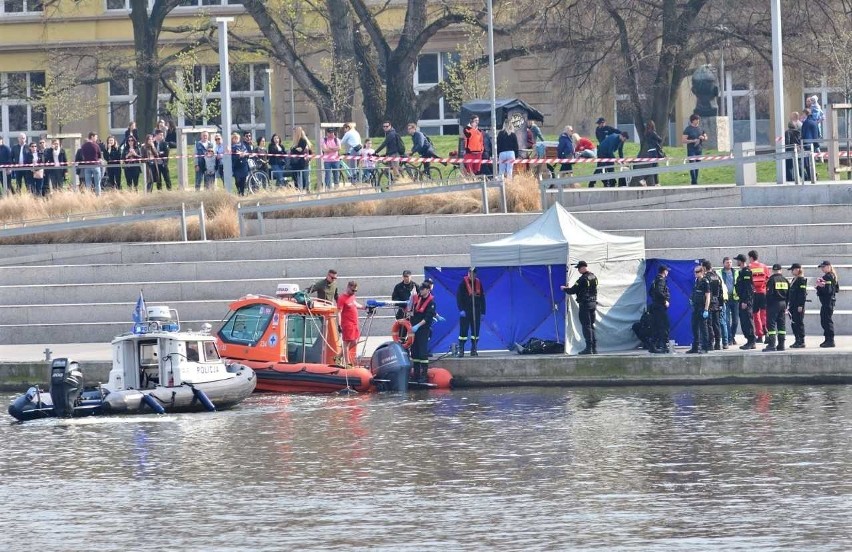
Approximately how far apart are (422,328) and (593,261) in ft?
10.5

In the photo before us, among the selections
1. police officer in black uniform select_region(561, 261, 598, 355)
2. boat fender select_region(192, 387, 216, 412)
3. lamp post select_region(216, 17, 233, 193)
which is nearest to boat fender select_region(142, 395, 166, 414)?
boat fender select_region(192, 387, 216, 412)

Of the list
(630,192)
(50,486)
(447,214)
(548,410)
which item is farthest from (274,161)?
(50,486)

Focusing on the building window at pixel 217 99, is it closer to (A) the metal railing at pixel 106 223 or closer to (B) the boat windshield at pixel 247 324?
(A) the metal railing at pixel 106 223

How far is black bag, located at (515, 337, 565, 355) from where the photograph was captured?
29.3 m

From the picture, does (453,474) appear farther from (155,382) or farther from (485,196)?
(485,196)

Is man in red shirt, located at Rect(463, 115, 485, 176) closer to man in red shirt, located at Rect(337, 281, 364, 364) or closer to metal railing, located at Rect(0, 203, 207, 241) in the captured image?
metal railing, located at Rect(0, 203, 207, 241)

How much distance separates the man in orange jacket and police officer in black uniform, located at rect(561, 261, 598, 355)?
2523 millimetres

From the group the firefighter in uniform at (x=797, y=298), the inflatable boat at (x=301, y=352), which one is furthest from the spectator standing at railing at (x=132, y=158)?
the firefighter in uniform at (x=797, y=298)

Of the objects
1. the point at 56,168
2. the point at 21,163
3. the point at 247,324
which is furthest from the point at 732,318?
the point at 21,163

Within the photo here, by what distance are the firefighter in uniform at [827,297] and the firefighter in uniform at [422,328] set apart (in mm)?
6075

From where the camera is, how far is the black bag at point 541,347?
2927 cm

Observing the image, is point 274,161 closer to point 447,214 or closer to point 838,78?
point 447,214

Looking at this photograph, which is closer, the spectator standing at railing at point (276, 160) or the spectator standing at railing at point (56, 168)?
the spectator standing at railing at point (276, 160)

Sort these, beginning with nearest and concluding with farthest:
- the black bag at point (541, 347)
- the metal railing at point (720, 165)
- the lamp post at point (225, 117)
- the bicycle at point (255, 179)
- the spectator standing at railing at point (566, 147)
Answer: the black bag at point (541, 347), the metal railing at point (720, 165), the lamp post at point (225, 117), the spectator standing at railing at point (566, 147), the bicycle at point (255, 179)
